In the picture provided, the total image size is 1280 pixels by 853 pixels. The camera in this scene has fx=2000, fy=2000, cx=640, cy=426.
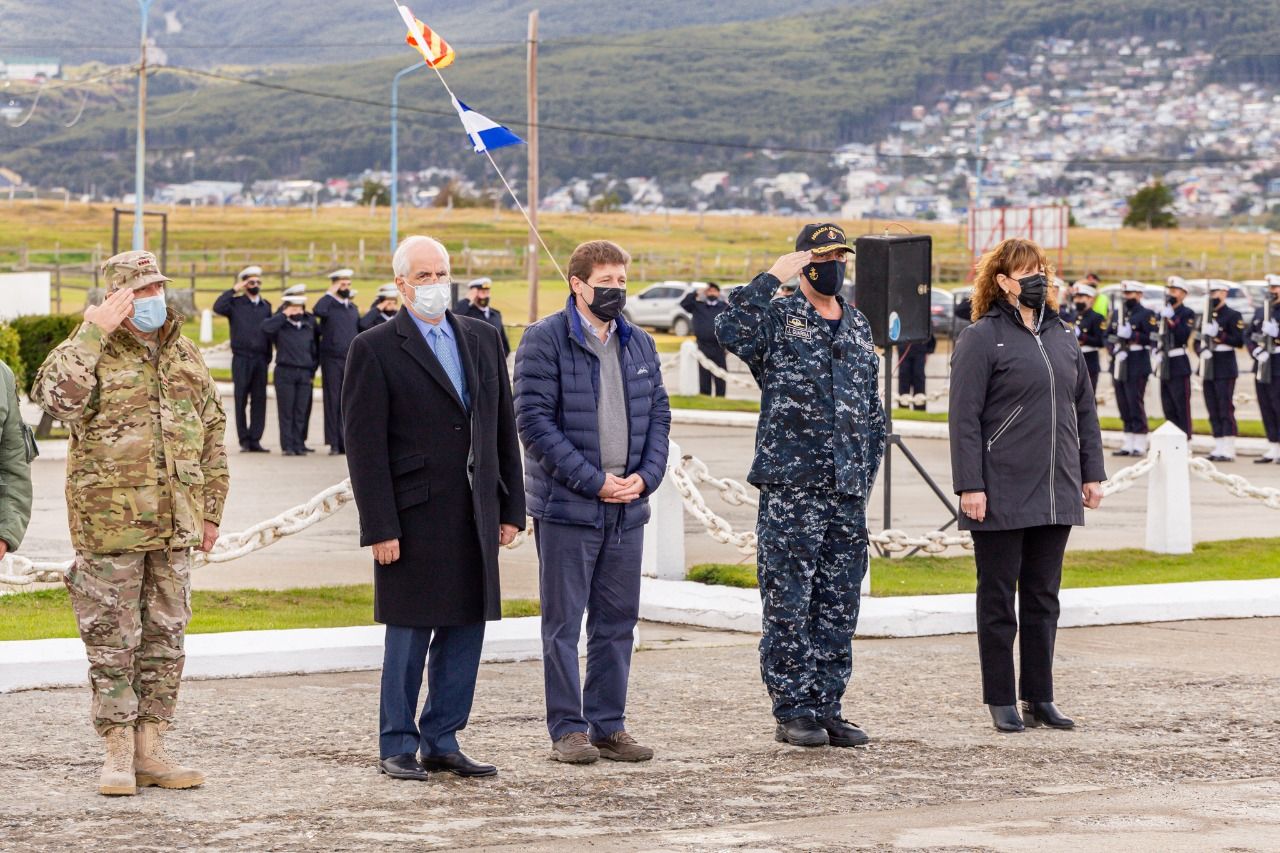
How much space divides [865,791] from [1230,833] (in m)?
1.21

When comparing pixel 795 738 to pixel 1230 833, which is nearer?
pixel 1230 833

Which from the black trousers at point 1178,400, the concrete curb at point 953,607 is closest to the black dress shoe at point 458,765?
the concrete curb at point 953,607

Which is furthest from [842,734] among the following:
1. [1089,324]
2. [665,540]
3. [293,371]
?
[1089,324]

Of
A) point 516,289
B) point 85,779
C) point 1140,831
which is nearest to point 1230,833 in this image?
point 1140,831

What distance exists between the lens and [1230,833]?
6.07 metres

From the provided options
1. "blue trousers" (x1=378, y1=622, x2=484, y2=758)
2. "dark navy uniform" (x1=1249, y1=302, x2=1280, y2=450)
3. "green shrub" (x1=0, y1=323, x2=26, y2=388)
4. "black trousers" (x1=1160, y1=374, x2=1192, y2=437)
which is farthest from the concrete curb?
"black trousers" (x1=1160, y1=374, x2=1192, y2=437)

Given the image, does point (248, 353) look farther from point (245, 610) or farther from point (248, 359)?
point (245, 610)

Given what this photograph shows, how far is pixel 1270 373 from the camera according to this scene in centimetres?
2108

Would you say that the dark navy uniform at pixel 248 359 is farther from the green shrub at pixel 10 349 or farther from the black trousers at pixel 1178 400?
the black trousers at pixel 1178 400

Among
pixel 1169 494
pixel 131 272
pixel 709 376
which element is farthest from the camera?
pixel 709 376

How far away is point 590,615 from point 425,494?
0.92 metres

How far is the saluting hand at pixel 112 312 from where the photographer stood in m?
6.39

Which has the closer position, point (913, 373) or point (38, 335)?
point (38, 335)

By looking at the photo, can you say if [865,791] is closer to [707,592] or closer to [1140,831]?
[1140,831]
